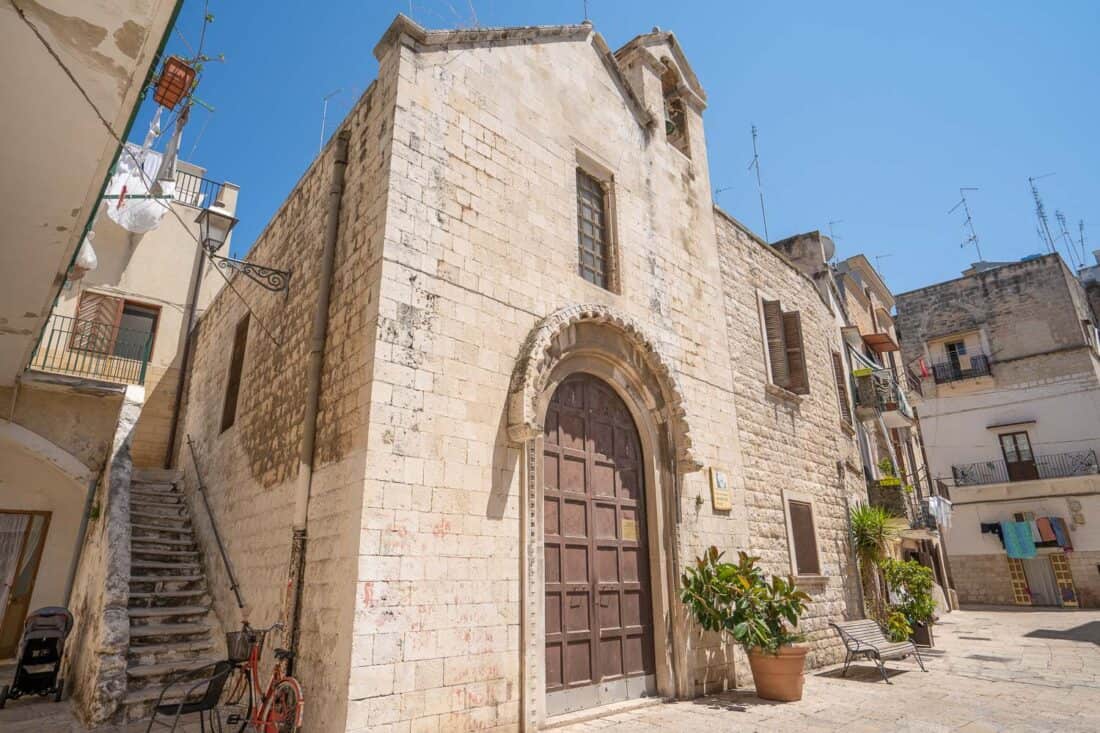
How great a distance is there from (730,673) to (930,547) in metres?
15.9

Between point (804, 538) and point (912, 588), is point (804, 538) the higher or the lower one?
the higher one

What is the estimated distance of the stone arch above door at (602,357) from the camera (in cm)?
602

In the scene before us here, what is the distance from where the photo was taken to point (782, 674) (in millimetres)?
6762

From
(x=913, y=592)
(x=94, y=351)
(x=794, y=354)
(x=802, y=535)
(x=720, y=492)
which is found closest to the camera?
(x=720, y=492)

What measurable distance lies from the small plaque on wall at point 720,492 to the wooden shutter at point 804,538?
6.24 feet

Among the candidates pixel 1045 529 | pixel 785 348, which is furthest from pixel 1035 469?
pixel 785 348

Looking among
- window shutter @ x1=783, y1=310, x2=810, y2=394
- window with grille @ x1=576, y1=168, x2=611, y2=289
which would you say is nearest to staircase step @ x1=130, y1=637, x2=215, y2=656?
window with grille @ x1=576, y1=168, x2=611, y2=289

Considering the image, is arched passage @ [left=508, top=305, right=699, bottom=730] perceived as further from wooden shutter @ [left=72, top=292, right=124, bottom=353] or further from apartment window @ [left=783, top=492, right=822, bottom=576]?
wooden shutter @ [left=72, top=292, right=124, bottom=353]

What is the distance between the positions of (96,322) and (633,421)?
1081 cm

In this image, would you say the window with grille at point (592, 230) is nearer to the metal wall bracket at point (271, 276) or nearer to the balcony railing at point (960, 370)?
the metal wall bracket at point (271, 276)

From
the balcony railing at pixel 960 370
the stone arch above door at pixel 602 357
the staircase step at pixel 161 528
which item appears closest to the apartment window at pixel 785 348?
the stone arch above door at pixel 602 357

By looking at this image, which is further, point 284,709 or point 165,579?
point 165,579

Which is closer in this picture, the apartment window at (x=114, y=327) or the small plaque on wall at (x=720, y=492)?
the small plaque on wall at (x=720, y=492)

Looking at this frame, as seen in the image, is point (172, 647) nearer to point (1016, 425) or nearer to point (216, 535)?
point (216, 535)
